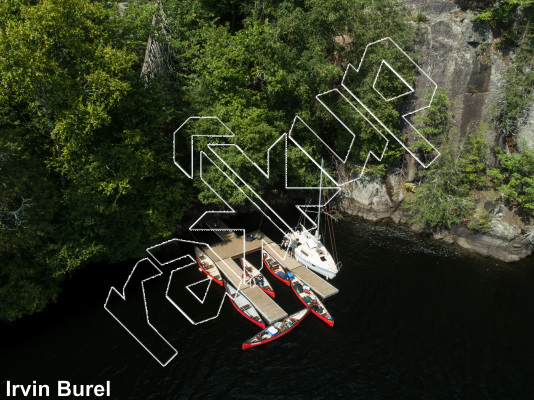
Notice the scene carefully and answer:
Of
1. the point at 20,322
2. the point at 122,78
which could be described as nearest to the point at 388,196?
the point at 122,78

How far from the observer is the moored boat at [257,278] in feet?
106

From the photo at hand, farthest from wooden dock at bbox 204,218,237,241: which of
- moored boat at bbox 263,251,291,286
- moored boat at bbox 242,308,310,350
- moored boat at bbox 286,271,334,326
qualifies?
moored boat at bbox 242,308,310,350

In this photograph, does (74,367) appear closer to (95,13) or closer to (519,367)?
(95,13)

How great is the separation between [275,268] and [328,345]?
9508 millimetres

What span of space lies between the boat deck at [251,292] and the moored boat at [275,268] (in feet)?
8.73

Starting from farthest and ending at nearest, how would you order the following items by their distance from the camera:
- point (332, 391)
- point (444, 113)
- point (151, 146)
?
point (444, 113) → point (151, 146) → point (332, 391)

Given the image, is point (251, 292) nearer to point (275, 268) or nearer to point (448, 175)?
point (275, 268)

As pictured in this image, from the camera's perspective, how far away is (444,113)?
4053cm

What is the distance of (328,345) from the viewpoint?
27.1m

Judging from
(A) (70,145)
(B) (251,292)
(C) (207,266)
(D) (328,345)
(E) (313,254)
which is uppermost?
(A) (70,145)

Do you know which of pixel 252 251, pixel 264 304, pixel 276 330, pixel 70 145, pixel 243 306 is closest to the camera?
pixel 70 145

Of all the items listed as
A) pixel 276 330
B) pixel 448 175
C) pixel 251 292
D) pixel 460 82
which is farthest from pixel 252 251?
pixel 460 82

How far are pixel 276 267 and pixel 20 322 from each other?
2023cm

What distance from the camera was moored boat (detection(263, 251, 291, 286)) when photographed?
34028 mm
